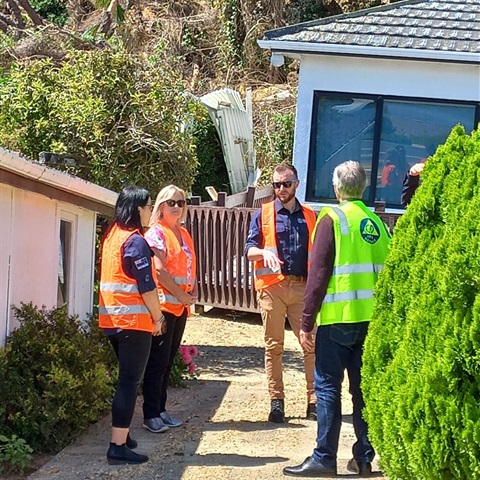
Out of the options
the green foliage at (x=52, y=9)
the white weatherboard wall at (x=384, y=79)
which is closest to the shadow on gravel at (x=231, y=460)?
the white weatherboard wall at (x=384, y=79)

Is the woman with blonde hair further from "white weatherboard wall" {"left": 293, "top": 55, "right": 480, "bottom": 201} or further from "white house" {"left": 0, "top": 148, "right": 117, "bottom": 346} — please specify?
"white weatherboard wall" {"left": 293, "top": 55, "right": 480, "bottom": 201}

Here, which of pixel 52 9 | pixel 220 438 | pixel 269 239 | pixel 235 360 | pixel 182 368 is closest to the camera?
pixel 220 438

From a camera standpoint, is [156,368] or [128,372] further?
[156,368]

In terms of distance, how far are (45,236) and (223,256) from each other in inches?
204

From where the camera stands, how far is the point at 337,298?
18.6 feet

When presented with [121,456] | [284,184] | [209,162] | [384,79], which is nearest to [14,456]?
[121,456]

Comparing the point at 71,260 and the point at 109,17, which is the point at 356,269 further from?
the point at 109,17

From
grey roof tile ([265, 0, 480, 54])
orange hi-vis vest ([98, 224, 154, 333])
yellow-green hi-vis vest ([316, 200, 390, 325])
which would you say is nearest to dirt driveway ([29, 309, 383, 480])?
orange hi-vis vest ([98, 224, 154, 333])

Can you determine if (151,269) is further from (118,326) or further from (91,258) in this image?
(91,258)

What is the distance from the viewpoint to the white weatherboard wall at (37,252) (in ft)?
21.7

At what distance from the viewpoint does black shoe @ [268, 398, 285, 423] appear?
7367mm

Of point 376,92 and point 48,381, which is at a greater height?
point 376,92

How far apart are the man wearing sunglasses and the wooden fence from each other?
4.77 meters

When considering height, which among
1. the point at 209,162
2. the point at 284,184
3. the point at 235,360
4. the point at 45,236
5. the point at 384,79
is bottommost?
the point at 235,360
